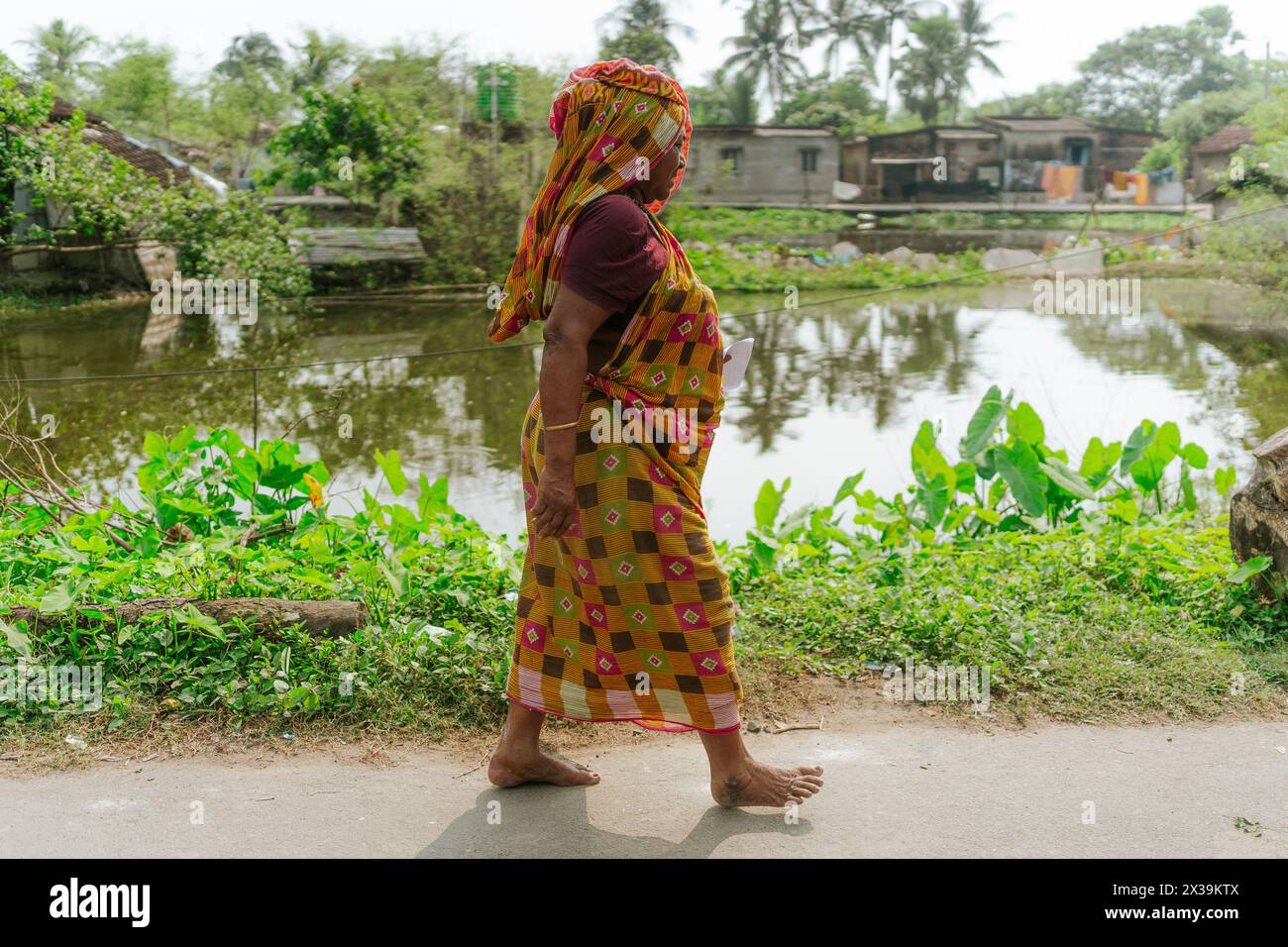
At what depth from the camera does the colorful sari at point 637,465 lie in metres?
2.39

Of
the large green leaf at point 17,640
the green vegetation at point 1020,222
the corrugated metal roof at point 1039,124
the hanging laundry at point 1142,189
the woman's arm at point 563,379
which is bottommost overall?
the large green leaf at point 17,640

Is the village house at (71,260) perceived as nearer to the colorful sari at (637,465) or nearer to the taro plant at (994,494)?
the taro plant at (994,494)

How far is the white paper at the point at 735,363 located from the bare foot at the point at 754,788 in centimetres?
88

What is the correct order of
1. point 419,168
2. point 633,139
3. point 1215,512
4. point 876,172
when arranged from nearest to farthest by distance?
point 633,139 < point 1215,512 < point 419,168 < point 876,172

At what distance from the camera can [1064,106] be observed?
179 ft

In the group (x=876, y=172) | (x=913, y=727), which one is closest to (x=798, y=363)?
(x=913, y=727)

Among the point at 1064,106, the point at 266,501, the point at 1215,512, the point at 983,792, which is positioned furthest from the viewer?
the point at 1064,106

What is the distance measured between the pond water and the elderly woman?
2.81 metres

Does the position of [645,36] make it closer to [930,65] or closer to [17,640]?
[930,65]

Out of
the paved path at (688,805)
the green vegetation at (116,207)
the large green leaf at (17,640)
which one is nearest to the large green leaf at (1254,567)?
the paved path at (688,805)

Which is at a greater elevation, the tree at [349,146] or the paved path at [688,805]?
the tree at [349,146]

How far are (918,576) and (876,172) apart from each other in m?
34.7

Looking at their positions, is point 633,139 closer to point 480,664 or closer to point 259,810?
point 480,664

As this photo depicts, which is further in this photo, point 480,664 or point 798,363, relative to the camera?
point 798,363
